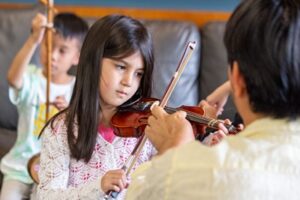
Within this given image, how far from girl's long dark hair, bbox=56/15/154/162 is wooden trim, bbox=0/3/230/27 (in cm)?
112

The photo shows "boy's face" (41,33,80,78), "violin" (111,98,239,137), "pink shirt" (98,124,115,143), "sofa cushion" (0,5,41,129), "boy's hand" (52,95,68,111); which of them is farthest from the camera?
"sofa cushion" (0,5,41,129)

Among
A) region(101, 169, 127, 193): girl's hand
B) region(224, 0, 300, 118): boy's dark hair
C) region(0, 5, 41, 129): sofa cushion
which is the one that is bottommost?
region(0, 5, 41, 129): sofa cushion

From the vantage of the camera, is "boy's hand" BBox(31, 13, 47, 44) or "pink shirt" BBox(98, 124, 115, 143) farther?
"boy's hand" BBox(31, 13, 47, 44)

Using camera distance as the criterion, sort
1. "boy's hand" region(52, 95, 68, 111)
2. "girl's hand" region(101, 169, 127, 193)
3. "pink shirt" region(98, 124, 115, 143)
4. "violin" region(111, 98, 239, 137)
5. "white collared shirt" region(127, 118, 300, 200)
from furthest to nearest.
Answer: "boy's hand" region(52, 95, 68, 111) → "pink shirt" region(98, 124, 115, 143) → "violin" region(111, 98, 239, 137) → "girl's hand" region(101, 169, 127, 193) → "white collared shirt" region(127, 118, 300, 200)

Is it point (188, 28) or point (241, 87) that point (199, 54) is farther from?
point (241, 87)

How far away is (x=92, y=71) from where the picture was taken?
1.28 meters

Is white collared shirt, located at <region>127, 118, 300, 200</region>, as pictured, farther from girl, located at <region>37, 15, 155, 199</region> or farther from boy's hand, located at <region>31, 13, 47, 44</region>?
boy's hand, located at <region>31, 13, 47, 44</region>

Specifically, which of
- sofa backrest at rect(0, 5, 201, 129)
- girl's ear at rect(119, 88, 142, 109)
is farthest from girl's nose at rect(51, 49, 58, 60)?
girl's ear at rect(119, 88, 142, 109)

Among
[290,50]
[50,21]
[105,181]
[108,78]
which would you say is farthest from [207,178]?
[50,21]

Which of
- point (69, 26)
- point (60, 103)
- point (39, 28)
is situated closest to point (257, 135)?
point (60, 103)

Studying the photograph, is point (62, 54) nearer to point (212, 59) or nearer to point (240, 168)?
point (212, 59)

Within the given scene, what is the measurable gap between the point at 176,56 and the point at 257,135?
1.44m

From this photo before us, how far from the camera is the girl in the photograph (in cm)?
126

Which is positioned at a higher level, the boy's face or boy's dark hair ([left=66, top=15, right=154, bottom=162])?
boy's dark hair ([left=66, top=15, right=154, bottom=162])
